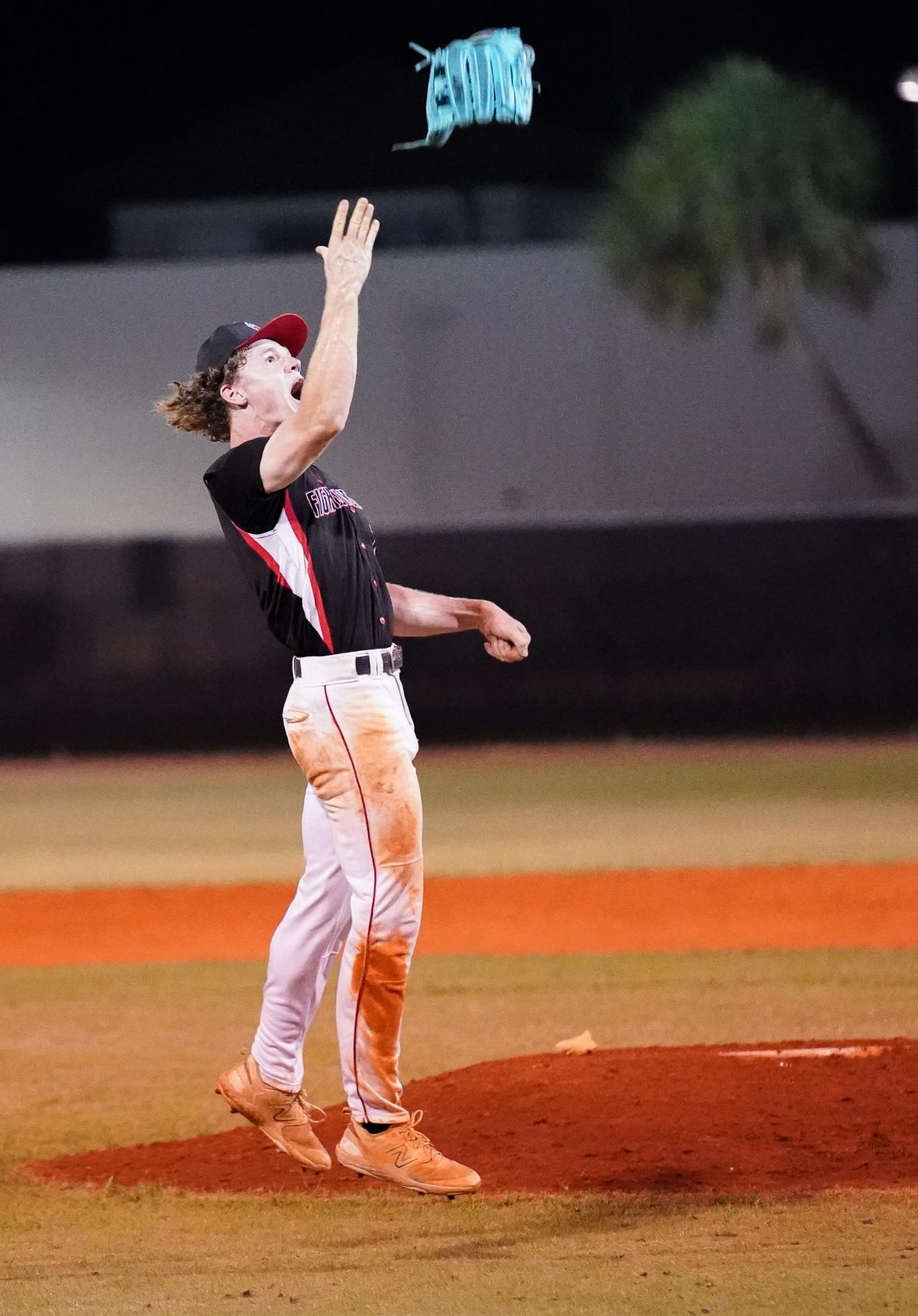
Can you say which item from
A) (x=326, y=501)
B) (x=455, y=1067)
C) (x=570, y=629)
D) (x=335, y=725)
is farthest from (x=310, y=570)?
(x=570, y=629)

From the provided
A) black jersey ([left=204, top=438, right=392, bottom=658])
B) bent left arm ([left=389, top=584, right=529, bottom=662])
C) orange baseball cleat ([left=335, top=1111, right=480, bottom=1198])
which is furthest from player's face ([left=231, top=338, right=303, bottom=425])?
orange baseball cleat ([left=335, top=1111, right=480, bottom=1198])

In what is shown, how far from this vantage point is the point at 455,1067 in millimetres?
6117

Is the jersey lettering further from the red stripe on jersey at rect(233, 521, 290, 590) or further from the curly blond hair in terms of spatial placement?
the curly blond hair

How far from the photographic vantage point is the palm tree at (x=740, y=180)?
26812mm

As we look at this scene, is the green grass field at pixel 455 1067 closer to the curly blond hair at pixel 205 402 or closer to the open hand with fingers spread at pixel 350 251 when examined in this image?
the curly blond hair at pixel 205 402

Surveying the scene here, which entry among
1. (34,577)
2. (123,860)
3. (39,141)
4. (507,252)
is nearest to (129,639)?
(34,577)

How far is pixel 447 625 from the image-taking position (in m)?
4.71

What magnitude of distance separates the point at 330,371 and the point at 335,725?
2.75ft

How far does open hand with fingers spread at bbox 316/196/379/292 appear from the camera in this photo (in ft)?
13.4

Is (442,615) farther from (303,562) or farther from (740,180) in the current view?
(740,180)

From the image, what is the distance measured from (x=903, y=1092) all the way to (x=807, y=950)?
325 centimetres

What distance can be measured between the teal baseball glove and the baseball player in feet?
2.34

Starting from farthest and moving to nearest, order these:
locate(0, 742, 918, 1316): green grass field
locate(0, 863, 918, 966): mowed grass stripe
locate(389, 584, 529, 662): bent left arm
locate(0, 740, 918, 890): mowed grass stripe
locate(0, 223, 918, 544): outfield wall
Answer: locate(0, 223, 918, 544): outfield wall < locate(0, 740, 918, 890): mowed grass stripe < locate(0, 863, 918, 966): mowed grass stripe < locate(389, 584, 529, 662): bent left arm < locate(0, 742, 918, 1316): green grass field

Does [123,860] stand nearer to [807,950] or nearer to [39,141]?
[807,950]
